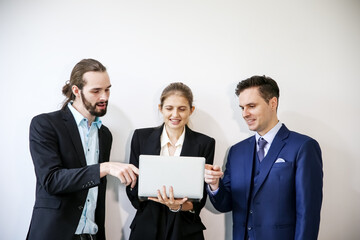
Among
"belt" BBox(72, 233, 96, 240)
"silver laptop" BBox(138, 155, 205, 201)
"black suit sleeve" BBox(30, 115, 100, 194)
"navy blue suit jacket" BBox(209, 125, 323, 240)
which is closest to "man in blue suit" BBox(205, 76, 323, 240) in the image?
"navy blue suit jacket" BBox(209, 125, 323, 240)

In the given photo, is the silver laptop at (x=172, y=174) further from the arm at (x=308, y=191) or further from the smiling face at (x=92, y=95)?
the arm at (x=308, y=191)

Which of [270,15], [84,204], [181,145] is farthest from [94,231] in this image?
[270,15]

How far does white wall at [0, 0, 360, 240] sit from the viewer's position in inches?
92.8

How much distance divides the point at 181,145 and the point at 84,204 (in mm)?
749

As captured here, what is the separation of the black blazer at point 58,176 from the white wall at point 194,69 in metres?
0.58

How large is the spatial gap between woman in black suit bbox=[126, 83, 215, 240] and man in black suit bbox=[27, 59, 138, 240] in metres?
0.27

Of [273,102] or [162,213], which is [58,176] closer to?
[162,213]

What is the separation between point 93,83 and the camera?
1942 millimetres

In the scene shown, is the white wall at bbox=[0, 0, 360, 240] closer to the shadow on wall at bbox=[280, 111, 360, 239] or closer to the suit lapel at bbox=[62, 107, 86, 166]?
the shadow on wall at bbox=[280, 111, 360, 239]

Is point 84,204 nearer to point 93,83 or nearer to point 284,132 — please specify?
point 93,83

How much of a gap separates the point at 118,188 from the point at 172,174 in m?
0.93

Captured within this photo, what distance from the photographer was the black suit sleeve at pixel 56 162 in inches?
64.8

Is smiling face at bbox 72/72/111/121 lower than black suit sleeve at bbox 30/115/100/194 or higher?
higher

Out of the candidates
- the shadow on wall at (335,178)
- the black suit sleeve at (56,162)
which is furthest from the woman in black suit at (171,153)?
the shadow on wall at (335,178)
